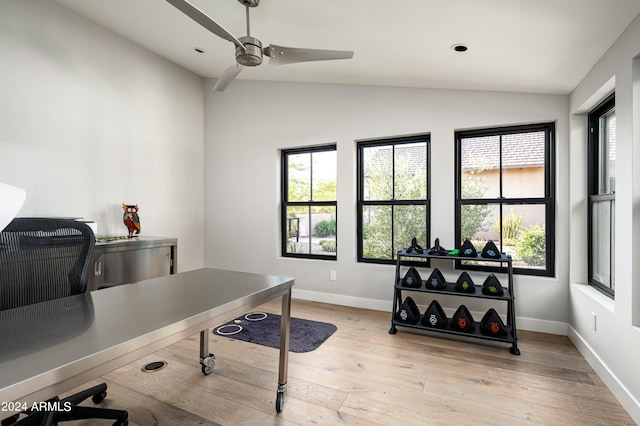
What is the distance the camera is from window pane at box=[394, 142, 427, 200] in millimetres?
3698

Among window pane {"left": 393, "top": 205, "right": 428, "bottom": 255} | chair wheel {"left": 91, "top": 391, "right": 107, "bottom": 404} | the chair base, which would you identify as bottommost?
chair wheel {"left": 91, "top": 391, "right": 107, "bottom": 404}

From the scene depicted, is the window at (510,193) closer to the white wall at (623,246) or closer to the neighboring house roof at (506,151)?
the neighboring house roof at (506,151)

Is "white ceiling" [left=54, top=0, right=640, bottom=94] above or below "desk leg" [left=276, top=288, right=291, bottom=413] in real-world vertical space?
above

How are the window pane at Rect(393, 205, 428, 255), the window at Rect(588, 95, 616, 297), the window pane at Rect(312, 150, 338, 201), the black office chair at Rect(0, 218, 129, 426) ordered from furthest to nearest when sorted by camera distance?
the window pane at Rect(312, 150, 338, 201), the window pane at Rect(393, 205, 428, 255), the window at Rect(588, 95, 616, 297), the black office chair at Rect(0, 218, 129, 426)

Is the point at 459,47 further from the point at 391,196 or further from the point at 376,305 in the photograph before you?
the point at 376,305

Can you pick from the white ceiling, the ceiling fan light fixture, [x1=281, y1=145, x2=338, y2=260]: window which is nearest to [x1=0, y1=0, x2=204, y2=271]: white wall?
the white ceiling

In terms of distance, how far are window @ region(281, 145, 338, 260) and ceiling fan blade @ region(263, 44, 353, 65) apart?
1.95 meters

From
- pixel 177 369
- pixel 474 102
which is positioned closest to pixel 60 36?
pixel 177 369

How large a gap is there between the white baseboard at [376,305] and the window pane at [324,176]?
127cm

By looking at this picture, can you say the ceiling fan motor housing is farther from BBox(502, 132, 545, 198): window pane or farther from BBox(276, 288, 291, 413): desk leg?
BBox(502, 132, 545, 198): window pane

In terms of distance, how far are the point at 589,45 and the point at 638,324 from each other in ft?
5.86

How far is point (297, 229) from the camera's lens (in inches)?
176

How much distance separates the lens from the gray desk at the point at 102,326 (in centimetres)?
79

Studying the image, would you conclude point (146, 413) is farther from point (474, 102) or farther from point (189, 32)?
point (474, 102)
